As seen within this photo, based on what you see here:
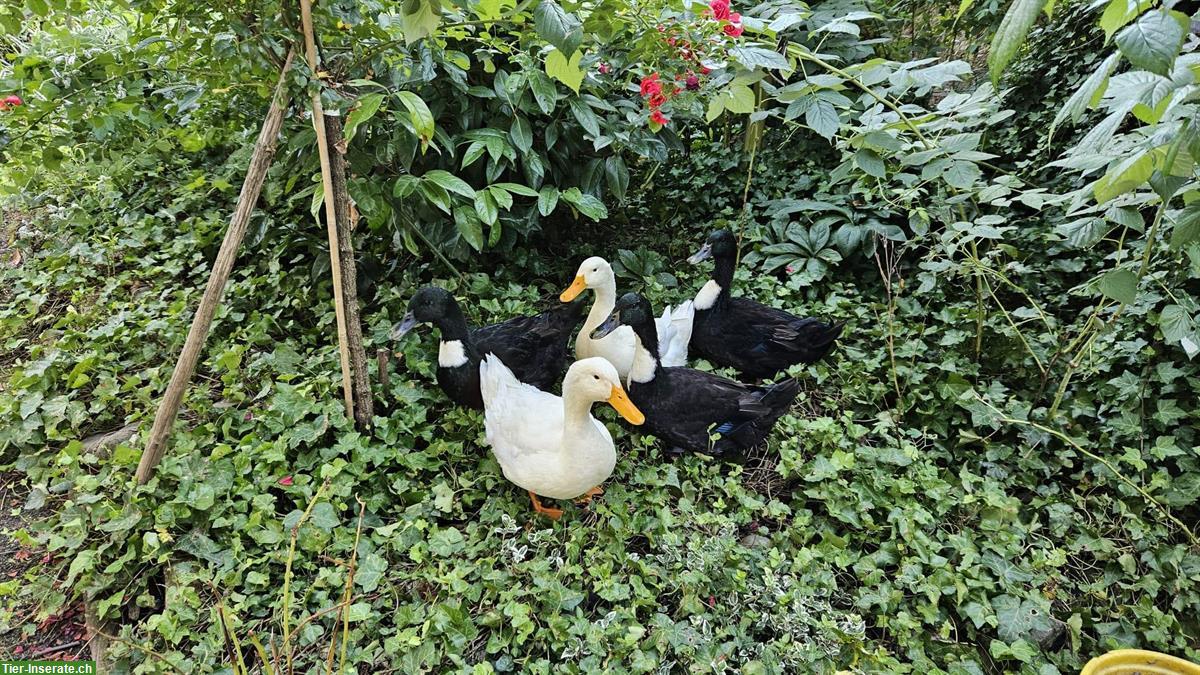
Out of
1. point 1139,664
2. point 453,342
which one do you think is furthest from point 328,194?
point 1139,664

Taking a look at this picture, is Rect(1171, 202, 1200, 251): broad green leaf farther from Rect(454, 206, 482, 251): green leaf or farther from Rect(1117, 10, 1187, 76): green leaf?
Rect(454, 206, 482, 251): green leaf

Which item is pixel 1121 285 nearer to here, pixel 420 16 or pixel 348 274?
pixel 420 16

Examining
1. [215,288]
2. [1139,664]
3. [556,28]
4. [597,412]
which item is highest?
[556,28]

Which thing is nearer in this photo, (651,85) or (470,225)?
(651,85)

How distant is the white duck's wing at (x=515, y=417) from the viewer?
211 cm

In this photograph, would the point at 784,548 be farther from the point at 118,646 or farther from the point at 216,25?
the point at 216,25

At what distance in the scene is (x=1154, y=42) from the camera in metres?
0.94

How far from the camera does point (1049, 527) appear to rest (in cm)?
213

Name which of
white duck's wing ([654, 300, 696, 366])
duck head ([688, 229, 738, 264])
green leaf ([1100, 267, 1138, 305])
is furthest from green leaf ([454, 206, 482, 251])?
green leaf ([1100, 267, 1138, 305])

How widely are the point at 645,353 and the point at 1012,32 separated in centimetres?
174

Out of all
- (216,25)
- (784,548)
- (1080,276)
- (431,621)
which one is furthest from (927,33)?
(431,621)

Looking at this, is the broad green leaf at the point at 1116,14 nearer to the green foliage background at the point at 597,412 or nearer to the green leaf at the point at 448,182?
the green foliage background at the point at 597,412

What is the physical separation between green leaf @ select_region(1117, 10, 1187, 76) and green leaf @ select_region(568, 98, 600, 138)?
192cm

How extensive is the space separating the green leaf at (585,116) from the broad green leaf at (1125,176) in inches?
69.5
